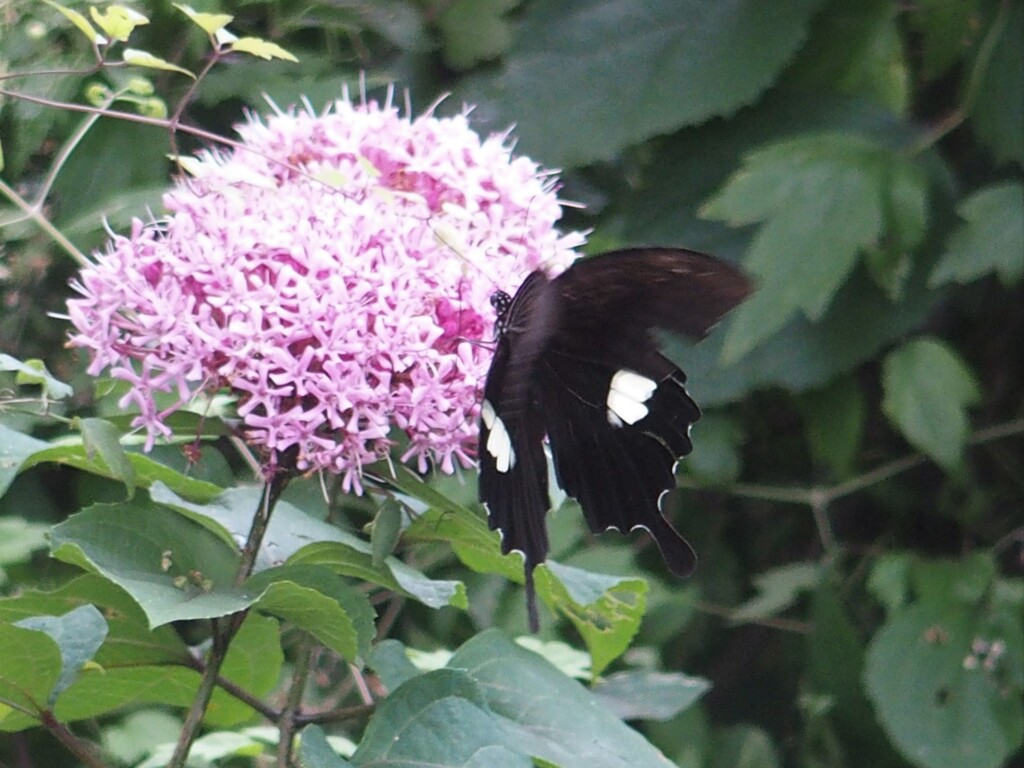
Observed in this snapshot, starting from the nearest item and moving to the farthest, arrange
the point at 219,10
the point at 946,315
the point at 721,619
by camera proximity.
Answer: the point at 219,10 < the point at 946,315 < the point at 721,619

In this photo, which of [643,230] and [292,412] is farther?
[643,230]

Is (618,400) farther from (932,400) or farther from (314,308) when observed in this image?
(932,400)

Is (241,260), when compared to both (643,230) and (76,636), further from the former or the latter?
(643,230)

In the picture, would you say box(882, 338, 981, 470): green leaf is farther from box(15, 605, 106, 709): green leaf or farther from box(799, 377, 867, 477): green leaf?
box(15, 605, 106, 709): green leaf

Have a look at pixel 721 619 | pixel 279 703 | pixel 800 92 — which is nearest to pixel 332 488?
pixel 279 703

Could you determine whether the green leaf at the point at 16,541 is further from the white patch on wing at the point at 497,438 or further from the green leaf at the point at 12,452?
the white patch on wing at the point at 497,438

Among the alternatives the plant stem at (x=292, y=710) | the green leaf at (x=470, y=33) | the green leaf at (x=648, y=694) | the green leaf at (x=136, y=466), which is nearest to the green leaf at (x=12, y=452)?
the green leaf at (x=136, y=466)
